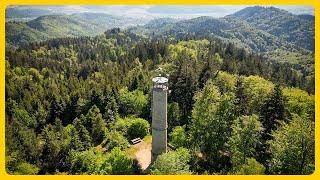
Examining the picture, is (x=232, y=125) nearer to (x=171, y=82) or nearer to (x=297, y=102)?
(x=297, y=102)

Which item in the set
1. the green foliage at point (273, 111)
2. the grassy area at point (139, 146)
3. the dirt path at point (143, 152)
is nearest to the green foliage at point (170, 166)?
the dirt path at point (143, 152)

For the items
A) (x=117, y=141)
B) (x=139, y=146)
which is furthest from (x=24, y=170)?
(x=139, y=146)

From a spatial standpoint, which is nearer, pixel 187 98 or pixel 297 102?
pixel 297 102

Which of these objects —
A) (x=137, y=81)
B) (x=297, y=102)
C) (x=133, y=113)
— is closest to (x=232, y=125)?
(x=297, y=102)

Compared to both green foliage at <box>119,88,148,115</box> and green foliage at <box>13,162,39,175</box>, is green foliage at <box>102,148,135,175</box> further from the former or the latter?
green foliage at <box>119,88,148,115</box>

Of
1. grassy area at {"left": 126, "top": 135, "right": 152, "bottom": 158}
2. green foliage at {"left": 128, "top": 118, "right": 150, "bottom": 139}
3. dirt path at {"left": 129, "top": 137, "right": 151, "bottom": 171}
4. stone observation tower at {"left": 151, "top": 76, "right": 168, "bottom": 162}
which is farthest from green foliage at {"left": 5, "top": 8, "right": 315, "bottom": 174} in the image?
stone observation tower at {"left": 151, "top": 76, "right": 168, "bottom": 162}

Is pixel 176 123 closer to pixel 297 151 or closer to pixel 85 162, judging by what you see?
pixel 85 162
